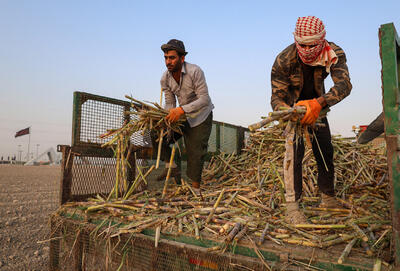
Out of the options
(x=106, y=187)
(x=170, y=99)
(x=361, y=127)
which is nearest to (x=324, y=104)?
(x=170, y=99)

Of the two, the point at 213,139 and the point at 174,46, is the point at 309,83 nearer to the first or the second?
the point at 174,46

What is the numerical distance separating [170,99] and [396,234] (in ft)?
10.1

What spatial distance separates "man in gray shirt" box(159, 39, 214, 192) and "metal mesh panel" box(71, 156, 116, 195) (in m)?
0.71

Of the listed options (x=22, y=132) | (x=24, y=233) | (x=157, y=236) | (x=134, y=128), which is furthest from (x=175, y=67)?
(x=22, y=132)

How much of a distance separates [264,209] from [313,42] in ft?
4.95

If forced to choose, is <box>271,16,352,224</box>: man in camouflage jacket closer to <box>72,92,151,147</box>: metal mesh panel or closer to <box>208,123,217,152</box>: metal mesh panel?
<box>72,92,151,147</box>: metal mesh panel

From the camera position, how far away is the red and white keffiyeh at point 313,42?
2.47 metres

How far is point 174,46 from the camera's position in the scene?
11.9ft

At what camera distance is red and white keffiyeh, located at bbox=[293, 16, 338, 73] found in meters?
2.47

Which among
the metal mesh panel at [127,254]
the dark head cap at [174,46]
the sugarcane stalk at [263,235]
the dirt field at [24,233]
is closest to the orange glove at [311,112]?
the sugarcane stalk at [263,235]

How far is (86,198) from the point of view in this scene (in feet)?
11.2

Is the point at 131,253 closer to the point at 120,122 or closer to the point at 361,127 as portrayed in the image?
the point at 120,122

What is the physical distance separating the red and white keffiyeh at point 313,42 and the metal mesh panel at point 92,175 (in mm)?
2461

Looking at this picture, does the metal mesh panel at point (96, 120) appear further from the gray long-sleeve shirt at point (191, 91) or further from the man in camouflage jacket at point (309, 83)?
the man in camouflage jacket at point (309, 83)
